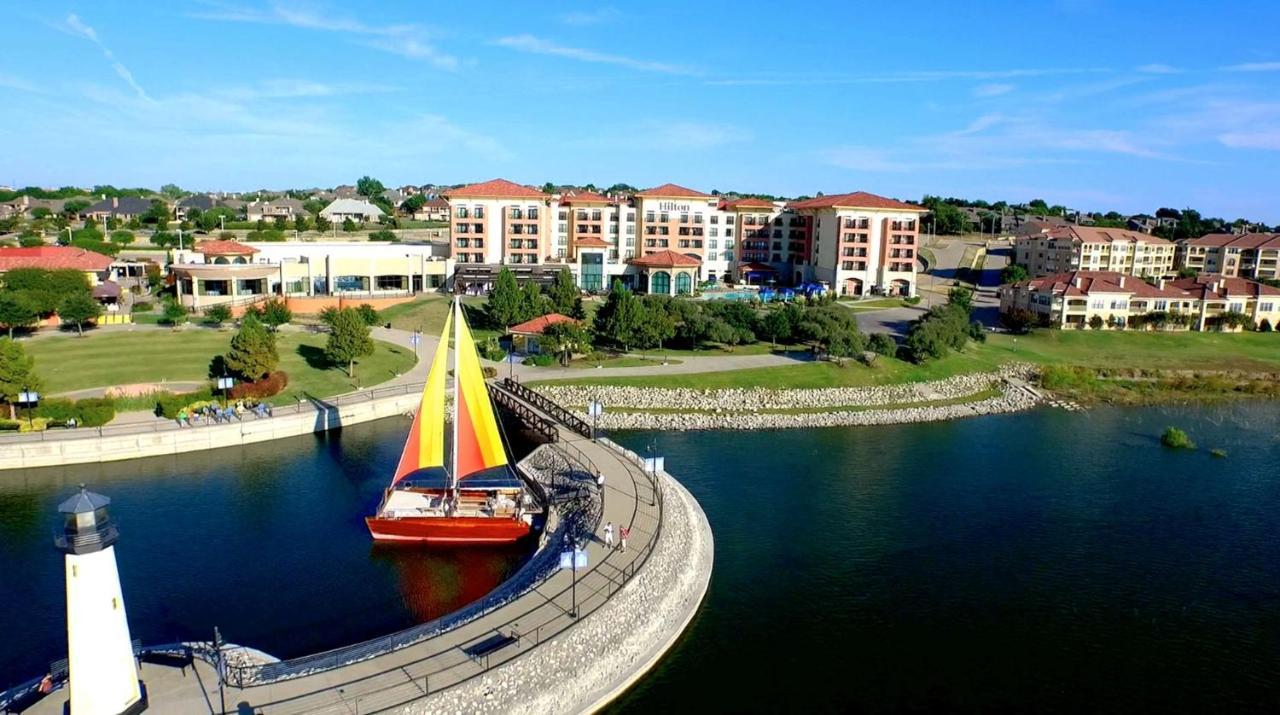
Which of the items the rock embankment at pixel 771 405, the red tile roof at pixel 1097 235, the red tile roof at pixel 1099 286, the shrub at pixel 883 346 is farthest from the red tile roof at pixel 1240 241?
the shrub at pixel 883 346

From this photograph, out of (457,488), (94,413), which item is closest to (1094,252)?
(457,488)

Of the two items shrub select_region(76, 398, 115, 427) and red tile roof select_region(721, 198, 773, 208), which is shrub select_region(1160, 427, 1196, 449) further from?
red tile roof select_region(721, 198, 773, 208)

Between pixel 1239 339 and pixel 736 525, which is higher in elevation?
pixel 1239 339

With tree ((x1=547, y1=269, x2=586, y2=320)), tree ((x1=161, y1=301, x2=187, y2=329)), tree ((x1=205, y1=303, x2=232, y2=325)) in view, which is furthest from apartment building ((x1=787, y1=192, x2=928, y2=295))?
tree ((x1=161, y1=301, x2=187, y2=329))

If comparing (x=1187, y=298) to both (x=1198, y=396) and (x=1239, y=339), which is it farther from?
(x=1198, y=396)

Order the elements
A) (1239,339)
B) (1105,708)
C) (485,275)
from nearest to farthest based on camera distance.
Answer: (1105,708) → (1239,339) → (485,275)

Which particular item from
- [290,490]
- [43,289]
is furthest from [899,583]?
[43,289]
